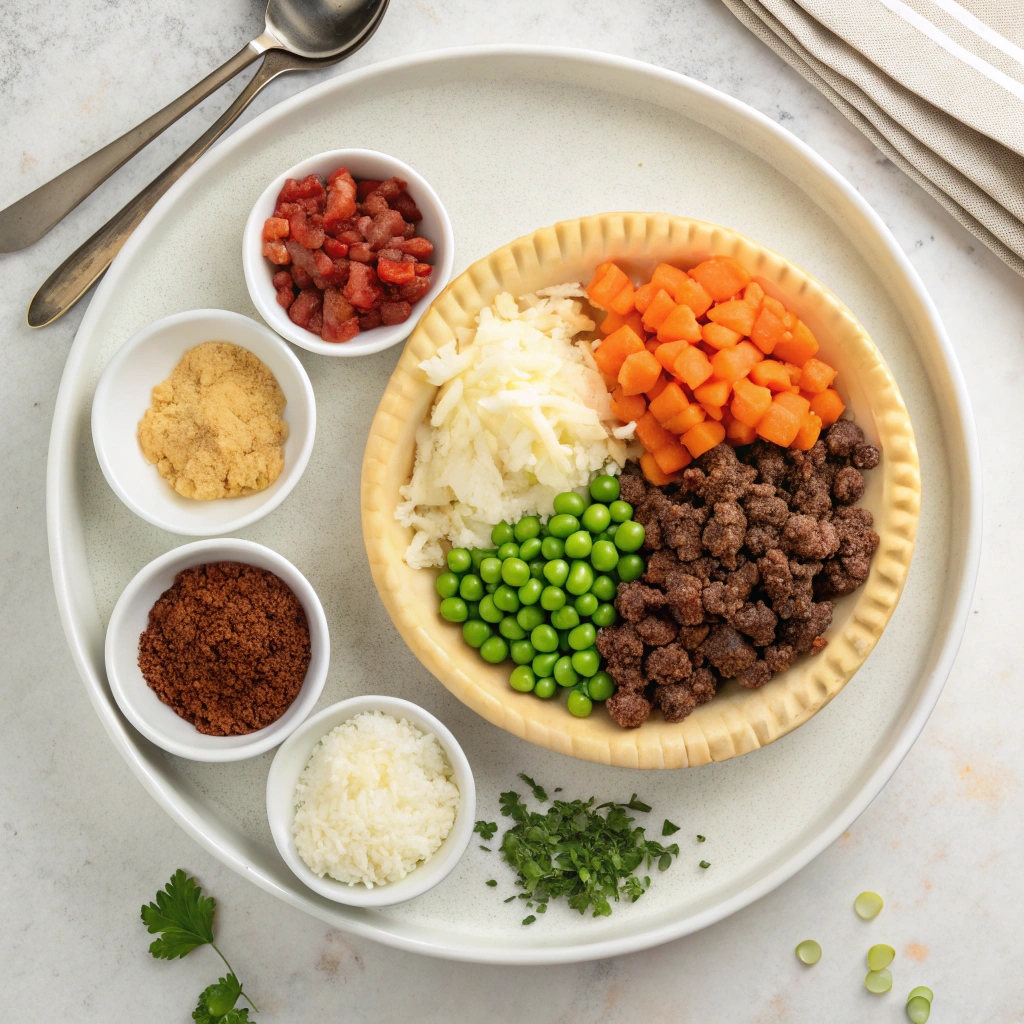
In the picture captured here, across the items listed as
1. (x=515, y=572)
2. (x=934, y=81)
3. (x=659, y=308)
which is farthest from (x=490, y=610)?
(x=934, y=81)

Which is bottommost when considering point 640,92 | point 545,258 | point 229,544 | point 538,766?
point 538,766

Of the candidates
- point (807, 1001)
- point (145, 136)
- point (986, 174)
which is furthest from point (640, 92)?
point (807, 1001)

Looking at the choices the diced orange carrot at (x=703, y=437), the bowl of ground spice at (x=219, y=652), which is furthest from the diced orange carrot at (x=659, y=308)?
the bowl of ground spice at (x=219, y=652)

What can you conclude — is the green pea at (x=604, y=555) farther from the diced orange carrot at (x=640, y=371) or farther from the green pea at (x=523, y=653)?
the diced orange carrot at (x=640, y=371)

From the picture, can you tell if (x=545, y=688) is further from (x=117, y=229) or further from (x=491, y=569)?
(x=117, y=229)

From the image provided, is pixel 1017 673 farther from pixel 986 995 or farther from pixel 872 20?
pixel 872 20
